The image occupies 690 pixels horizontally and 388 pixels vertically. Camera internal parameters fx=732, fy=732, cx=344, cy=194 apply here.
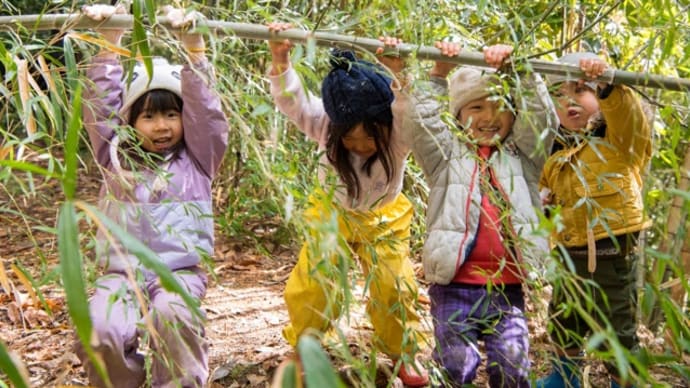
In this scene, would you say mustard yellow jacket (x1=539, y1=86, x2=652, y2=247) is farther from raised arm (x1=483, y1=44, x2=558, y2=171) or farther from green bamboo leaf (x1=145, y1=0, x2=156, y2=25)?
green bamboo leaf (x1=145, y1=0, x2=156, y2=25)

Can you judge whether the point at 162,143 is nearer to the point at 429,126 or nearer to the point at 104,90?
the point at 104,90

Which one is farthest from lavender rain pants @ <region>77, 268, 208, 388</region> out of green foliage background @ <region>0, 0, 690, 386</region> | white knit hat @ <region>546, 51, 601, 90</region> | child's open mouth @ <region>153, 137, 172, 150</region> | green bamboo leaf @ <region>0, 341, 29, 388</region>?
white knit hat @ <region>546, 51, 601, 90</region>

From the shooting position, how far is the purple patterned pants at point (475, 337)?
6.81 ft

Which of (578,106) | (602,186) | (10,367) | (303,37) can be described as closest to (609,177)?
(602,186)

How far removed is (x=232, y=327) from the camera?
127 inches

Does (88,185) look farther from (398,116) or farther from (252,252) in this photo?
(398,116)

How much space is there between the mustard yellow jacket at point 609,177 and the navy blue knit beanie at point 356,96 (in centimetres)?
58

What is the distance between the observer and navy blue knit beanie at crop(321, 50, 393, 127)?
2.30 m

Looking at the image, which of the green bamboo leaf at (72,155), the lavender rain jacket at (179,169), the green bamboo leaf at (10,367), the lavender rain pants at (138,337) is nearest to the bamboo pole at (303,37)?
the lavender rain jacket at (179,169)

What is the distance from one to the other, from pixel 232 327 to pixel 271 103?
116cm

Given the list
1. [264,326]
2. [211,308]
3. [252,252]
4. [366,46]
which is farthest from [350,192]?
[252,252]

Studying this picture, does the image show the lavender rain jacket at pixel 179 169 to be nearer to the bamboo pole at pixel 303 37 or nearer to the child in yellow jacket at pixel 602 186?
the bamboo pole at pixel 303 37

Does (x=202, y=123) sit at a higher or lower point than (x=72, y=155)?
lower

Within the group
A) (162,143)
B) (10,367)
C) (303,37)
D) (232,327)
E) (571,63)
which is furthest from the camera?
(232,327)
